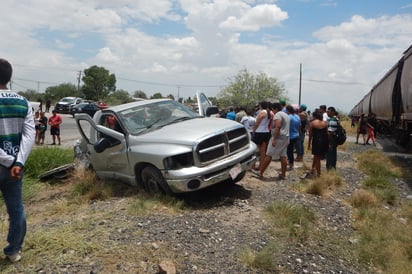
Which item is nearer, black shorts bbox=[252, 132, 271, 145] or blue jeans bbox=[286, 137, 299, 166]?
black shorts bbox=[252, 132, 271, 145]

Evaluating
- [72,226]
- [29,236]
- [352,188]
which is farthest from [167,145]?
[352,188]

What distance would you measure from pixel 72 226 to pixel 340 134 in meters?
6.09

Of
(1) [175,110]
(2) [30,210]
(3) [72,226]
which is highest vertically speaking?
(1) [175,110]

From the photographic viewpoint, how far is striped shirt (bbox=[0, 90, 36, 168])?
316cm

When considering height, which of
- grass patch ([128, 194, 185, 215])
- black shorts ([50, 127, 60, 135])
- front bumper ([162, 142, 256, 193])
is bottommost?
grass patch ([128, 194, 185, 215])

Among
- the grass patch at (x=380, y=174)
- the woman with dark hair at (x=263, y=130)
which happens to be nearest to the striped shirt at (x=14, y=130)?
the woman with dark hair at (x=263, y=130)

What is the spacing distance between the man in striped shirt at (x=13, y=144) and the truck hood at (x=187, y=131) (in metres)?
2.20

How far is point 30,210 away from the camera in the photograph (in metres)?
6.00

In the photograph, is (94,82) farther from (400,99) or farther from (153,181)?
(153,181)

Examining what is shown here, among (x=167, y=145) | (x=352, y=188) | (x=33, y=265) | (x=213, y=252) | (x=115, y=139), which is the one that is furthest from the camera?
(x=352, y=188)

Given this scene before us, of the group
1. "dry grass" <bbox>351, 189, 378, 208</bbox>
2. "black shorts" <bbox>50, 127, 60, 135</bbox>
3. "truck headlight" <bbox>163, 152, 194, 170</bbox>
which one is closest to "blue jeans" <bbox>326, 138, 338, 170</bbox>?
"dry grass" <bbox>351, 189, 378, 208</bbox>

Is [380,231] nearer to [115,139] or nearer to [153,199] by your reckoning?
[153,199]

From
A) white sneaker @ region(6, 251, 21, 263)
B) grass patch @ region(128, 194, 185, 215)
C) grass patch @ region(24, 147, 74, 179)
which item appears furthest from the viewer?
grass patch @ region(24, 147, 74, 179)

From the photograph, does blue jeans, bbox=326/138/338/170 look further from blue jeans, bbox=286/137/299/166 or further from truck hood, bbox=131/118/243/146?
truck hood, bbox=131/118/243/146
